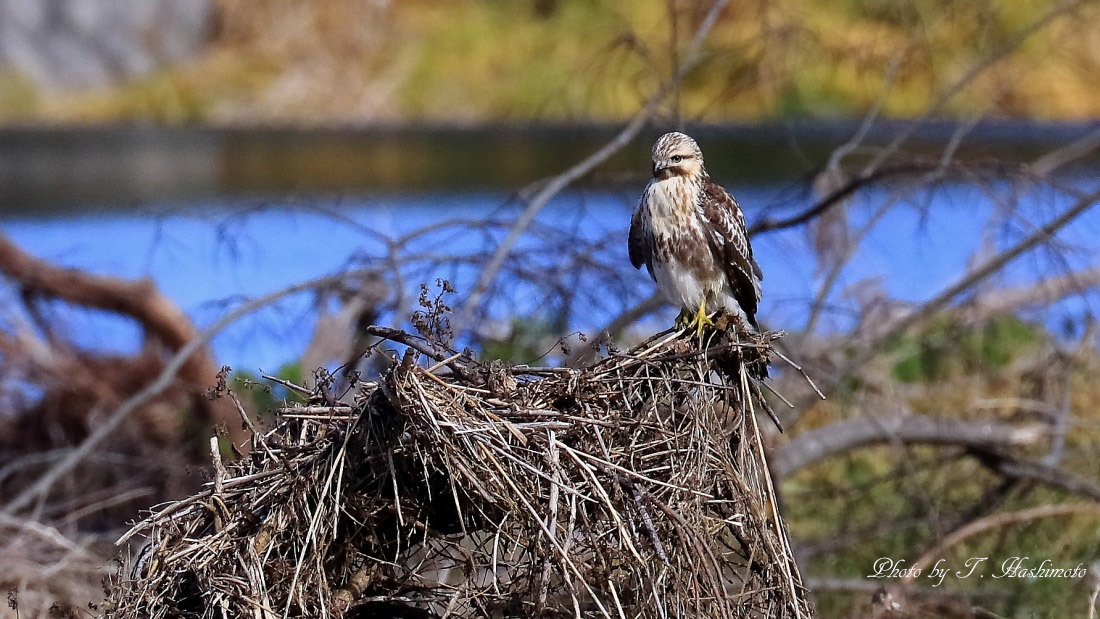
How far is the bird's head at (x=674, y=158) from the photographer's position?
11.9 feet

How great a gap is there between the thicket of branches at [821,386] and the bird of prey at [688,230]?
0.82 meters

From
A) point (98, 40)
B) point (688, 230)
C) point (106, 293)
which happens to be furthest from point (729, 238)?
point (98, 40)

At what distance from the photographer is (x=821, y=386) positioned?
541 centimetres

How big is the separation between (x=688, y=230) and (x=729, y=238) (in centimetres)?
14

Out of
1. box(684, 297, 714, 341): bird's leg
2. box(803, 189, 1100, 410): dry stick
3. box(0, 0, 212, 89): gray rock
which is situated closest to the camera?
box(684, 297, 714, 341): bird's leg

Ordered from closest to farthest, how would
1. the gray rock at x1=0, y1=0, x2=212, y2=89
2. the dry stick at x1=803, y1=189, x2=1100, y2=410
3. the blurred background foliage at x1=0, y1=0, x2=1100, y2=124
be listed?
the dry stick at x1=803, y1=189, x2=1100, y2=410
the blurred background foliage at x1=0, y1=0, x2=1100, y2=124
the gray rock at x1=0, y1=0, x2=212, y2=89

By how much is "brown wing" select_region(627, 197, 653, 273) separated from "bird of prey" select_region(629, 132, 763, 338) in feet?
0.06

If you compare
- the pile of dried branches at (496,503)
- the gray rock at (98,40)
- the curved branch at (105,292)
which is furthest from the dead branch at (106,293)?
the gray rock at (98,40)

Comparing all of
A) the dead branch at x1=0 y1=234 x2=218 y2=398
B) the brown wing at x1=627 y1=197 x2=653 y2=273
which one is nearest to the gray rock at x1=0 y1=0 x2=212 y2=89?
the dead branch at x1=0 y1=234 x2=218 y2=398

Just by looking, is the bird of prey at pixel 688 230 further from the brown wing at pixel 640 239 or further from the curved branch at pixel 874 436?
the curved branch at pixel 874 436

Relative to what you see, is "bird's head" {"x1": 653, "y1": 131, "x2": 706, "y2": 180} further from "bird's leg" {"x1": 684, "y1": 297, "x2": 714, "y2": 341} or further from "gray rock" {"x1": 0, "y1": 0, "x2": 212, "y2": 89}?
"gray rock" {"x1": 0, "y1": 0, "x2": 212, "y2": 89}

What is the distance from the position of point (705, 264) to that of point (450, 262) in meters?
2.02

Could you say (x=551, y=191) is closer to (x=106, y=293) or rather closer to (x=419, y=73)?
(x=106, y=293)

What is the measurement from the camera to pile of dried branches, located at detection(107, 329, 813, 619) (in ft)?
8.53
